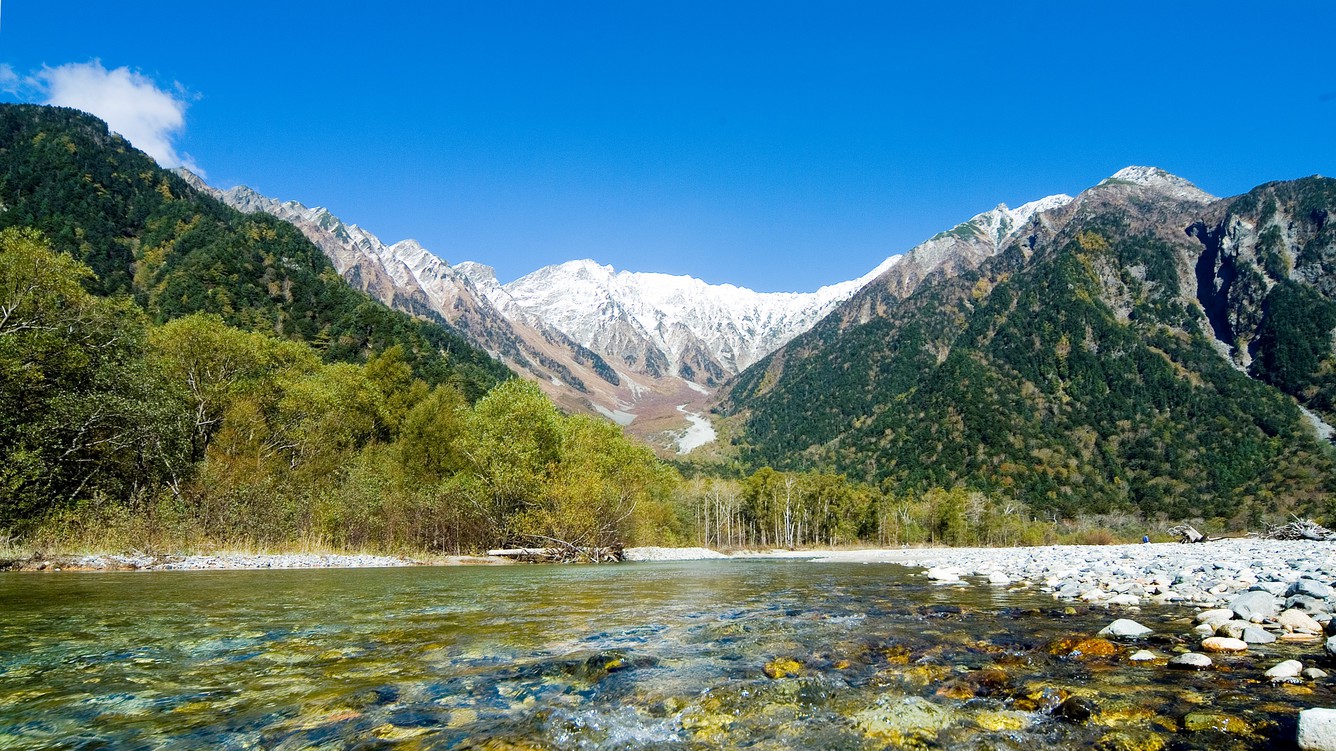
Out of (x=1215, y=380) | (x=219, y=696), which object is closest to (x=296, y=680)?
(x=219, y=696)

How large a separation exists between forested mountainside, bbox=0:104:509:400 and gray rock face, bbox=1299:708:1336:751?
12712 cm

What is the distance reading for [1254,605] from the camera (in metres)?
12.1

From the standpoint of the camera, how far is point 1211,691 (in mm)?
7293

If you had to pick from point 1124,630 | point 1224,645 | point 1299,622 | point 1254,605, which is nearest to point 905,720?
point 1224,645

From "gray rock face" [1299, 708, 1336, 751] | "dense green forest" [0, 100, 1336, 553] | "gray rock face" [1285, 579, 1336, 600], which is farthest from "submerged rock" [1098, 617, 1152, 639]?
"dense green forest" [0, 100, 1336, 553]

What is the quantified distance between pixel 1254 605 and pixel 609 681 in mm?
12403

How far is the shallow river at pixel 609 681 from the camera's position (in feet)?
20.5

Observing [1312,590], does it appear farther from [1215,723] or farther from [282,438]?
[282,438]

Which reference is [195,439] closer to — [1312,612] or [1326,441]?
[1312,612]

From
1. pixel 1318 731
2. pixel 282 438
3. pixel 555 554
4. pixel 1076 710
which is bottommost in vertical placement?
pixel 555 554

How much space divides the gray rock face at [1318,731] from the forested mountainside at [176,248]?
127m

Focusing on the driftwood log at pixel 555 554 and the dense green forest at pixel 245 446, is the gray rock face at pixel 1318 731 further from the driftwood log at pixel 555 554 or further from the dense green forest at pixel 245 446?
the driftwood log at pixel 555 554

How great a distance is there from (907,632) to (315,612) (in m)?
13.0

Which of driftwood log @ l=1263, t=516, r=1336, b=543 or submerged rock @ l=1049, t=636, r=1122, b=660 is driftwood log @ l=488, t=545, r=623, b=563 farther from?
driftwood log @ l=1263, t=516, r=1336, b=543
